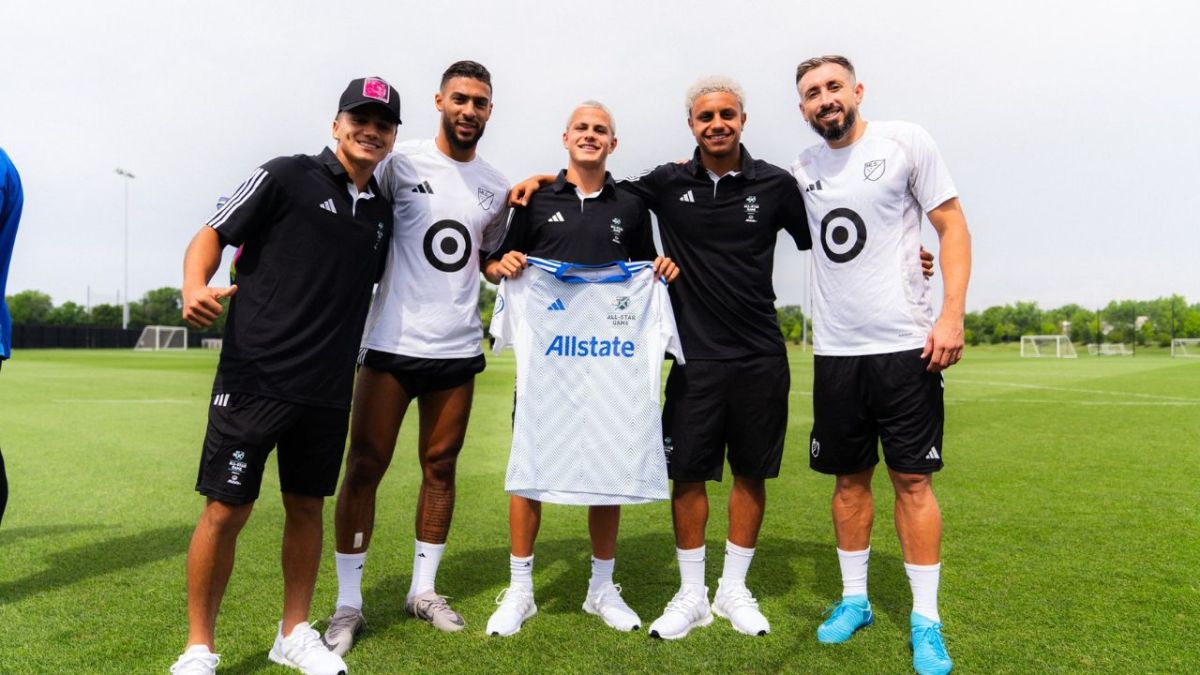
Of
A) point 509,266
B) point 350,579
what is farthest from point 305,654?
point 509,266

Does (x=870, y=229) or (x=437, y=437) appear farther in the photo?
(x=437, y=437)

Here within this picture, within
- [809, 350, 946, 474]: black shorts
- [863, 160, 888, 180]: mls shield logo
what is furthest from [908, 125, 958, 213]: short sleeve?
[809, 350, 946, 474]: black shorts

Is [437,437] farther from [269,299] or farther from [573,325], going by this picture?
[269,299]

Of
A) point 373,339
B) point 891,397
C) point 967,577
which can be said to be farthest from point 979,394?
point 373,339

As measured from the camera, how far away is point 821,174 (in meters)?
3.82

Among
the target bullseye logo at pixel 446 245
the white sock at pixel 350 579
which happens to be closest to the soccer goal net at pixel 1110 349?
Result: the target bullseye logo at pixel 446 245

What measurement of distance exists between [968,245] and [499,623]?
2821 millimetres

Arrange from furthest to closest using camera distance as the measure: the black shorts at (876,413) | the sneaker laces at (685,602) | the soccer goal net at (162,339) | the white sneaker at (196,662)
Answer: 1. the soccer goal net at (162,339)
2. the sneaker laces at (685,602)
3. the black shorts at (876,413)
4. the white sneaker at (196,662)

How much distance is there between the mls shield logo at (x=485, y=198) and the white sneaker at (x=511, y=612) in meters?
1.94

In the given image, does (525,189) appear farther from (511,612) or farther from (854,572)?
(854,572)

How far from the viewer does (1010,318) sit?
110m

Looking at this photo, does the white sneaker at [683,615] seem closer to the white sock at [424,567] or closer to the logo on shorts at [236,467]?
the white sock at [424,567]

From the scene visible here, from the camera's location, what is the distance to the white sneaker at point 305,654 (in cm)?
317

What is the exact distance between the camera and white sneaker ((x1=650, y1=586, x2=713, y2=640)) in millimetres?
3619
